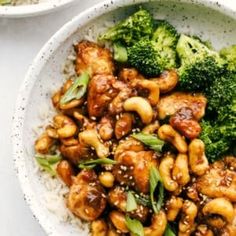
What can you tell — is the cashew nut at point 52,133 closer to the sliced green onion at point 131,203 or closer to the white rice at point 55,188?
the white rice at point 55,188

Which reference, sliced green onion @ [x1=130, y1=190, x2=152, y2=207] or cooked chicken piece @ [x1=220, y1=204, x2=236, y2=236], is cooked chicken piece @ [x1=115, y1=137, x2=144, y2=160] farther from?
cooked chicken piece @ [x1=220, y1=204, x2=236, y2=236]

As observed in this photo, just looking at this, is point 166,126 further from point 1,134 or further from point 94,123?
point 1,134

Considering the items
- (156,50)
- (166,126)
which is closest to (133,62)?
(156,50)

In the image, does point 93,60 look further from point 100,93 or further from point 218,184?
point 218,184

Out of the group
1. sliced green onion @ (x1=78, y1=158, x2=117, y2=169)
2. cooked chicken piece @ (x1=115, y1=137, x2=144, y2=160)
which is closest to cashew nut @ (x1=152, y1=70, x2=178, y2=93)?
cooked chicken piece @ (x1=115, y1=137, x2=144, y2=160)

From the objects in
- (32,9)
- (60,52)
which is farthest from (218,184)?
(32,9)
